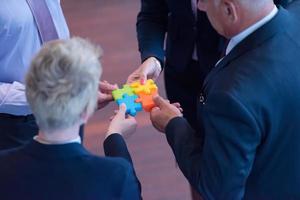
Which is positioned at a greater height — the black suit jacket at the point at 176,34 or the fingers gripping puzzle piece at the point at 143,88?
the black suit jacket at the point at 176,34

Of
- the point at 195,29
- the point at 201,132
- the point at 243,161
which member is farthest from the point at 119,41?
the point at 243,161

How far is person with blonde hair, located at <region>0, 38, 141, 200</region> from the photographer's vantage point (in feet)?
3.67

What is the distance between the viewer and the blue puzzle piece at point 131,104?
5.37 ft

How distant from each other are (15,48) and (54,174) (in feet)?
2.07

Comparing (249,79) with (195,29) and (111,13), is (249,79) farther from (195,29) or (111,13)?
(111,13)

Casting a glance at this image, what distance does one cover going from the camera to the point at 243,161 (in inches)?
49.1

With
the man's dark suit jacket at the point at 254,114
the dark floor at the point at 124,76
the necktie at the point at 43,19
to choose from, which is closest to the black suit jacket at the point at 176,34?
the necktie at the point at 43,19

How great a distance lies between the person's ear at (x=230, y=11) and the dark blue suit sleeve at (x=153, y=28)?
720 mm

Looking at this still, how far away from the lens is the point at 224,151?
123 cm

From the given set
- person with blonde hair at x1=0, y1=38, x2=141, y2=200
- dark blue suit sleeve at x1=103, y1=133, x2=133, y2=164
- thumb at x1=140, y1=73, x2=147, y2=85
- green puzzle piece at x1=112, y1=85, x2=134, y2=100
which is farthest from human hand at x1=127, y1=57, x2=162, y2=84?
person with blonde hair at x1=0, y1=38, x2=141, y2=200

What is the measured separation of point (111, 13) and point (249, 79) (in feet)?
10.6

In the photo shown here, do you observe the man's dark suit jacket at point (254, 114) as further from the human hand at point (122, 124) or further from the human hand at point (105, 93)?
the human hand at point (105, 93)

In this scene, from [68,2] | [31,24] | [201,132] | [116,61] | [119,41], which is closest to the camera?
[201,132]

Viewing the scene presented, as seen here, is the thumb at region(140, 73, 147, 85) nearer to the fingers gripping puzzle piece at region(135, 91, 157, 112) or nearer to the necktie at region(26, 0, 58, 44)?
the fingers gripping puzzle piece at region(135, 91, 157, 112)
